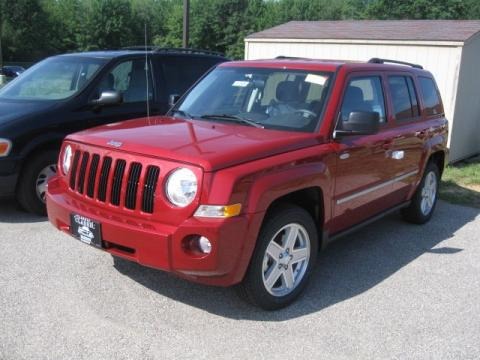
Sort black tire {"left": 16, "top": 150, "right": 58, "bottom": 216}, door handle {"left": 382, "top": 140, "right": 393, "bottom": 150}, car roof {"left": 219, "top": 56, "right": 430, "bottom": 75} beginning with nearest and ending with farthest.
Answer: car roof {"left": 219, "top": 56, "right": 430, "bottom": 75} < door handle {"left": 382, "top": 140, "right": 393, "bottom": 150} < black tire {"left": 16, "top": 150, "right": 58, "bottom": 216}

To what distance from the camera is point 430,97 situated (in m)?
6.19

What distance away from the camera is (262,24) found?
6900 cm

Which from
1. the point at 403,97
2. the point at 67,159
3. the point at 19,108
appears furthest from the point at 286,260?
the point at 19,108

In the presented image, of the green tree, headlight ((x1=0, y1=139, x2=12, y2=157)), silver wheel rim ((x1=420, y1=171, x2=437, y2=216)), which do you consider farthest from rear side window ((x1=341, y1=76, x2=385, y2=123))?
the green tree

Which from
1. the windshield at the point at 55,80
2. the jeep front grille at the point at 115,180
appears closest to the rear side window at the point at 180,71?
the windshield at the point at 55,80

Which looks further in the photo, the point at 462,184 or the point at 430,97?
the point at 462,184

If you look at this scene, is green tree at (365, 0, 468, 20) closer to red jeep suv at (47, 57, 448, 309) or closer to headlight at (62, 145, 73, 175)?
red jeep suv at (47, 57, 448, 309)

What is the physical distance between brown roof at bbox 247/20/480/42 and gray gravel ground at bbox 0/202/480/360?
6.25 m

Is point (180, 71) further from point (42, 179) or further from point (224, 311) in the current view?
point (224, 311)

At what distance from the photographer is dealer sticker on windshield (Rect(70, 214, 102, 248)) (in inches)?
145

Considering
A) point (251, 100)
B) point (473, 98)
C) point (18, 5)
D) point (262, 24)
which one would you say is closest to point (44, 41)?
point (18, 5)

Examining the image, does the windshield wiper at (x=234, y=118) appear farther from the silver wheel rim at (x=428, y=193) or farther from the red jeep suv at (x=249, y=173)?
the silver wheel rim at (x=428, y=193)

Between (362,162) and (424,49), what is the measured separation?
6.50 meters

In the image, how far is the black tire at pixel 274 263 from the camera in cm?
367
